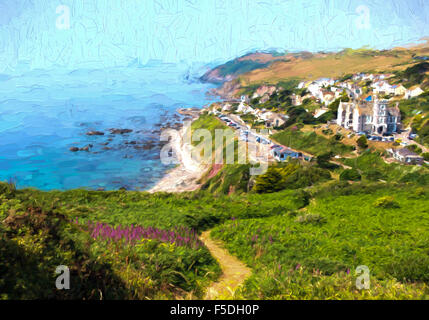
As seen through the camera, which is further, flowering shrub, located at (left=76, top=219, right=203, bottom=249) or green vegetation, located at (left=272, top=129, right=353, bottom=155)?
green vegetation, located at (left=272, top=129, right=353, bottom=155)

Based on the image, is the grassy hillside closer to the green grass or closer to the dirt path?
the green grass

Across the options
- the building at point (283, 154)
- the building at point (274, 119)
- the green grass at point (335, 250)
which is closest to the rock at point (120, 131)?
the building at point (274, 119)

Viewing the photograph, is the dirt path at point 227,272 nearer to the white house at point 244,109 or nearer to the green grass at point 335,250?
the green grass at point 335,250

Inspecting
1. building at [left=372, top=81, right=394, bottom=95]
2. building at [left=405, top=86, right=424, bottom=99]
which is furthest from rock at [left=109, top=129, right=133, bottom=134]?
building at [left=405, top=86, right=424, bottom=99]

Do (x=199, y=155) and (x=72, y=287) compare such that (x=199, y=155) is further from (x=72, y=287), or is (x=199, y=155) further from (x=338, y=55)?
(x=338, y=55)

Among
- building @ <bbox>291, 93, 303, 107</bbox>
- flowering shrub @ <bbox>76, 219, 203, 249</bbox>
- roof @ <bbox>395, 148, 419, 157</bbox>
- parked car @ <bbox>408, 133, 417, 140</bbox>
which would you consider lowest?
roof @ <bbox>395, 148, 419, 157</bbox>
